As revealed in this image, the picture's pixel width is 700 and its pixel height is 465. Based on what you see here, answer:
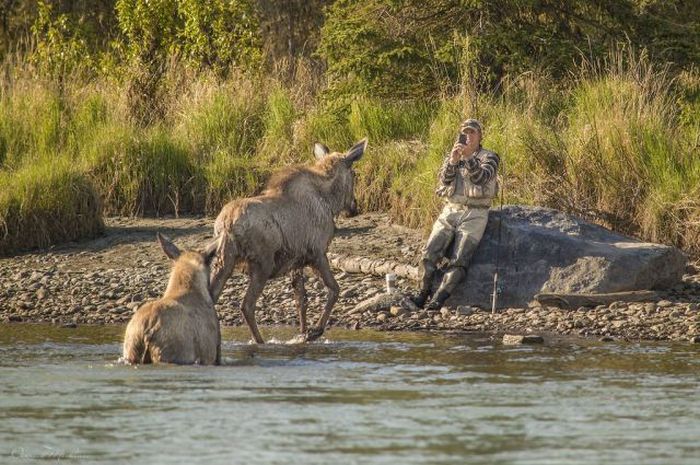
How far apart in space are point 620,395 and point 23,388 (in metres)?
4.13

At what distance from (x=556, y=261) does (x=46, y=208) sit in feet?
21.1

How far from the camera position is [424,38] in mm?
20109

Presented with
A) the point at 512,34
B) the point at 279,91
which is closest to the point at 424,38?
the point at 512,34

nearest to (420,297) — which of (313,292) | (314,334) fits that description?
(313,292)

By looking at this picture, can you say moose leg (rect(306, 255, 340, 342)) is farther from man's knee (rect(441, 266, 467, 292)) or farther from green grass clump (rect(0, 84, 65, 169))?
green grass clump (rect(0, 84, 65, 169))

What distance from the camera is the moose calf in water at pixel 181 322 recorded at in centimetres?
1073

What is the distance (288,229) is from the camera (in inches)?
532

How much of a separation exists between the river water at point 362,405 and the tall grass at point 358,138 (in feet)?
13.1

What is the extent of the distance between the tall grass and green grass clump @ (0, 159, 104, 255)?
0.06 ft

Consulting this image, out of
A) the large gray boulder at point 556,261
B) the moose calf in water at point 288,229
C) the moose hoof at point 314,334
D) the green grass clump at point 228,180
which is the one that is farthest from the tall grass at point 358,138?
the moose hoof at point 314,334

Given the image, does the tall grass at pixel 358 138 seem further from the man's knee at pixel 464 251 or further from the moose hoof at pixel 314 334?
the moose hoof at pixel 314 334

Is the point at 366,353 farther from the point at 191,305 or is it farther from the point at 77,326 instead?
the point at 77,326

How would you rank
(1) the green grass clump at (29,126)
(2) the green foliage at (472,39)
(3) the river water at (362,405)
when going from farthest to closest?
(1) the green grass clump at (29,126) → (2) the green foliage at (472,39) → (3) the river water at (362,405)

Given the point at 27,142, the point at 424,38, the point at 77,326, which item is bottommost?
the point at 77,326
